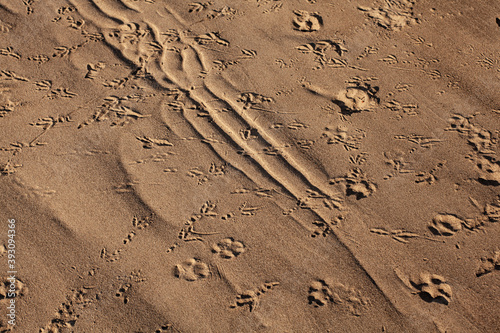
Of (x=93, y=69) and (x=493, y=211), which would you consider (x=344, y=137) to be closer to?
(x=493, y=211)

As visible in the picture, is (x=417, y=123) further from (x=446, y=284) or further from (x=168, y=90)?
(x=168, y=90)

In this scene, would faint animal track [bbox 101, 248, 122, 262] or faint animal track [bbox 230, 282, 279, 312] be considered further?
faint animal track [bbox 101, 248, 122, 262]

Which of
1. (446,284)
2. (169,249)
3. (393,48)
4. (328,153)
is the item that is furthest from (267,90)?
(446,284)

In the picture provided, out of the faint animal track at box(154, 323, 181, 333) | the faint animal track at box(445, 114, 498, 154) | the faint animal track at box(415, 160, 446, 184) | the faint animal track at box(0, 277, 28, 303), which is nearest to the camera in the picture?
the faint animal track at box(154, 323, 181, 333)

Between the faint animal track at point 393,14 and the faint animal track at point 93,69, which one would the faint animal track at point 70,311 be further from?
the faint animal track at point 393,14

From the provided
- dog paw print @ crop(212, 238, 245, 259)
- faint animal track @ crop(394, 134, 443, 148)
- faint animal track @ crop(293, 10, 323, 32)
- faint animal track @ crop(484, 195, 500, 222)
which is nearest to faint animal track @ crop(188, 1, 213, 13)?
faint animal track @ crop(293, 10, 323, 32)

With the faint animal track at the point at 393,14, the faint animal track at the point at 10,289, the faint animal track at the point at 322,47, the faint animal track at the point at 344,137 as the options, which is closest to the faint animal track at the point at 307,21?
the faint animal track at the point at 322,47

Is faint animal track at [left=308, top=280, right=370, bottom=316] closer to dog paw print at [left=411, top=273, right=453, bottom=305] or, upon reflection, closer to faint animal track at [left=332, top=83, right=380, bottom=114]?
dog paw print at [left=411, top=273, right=453, bottom=305]
